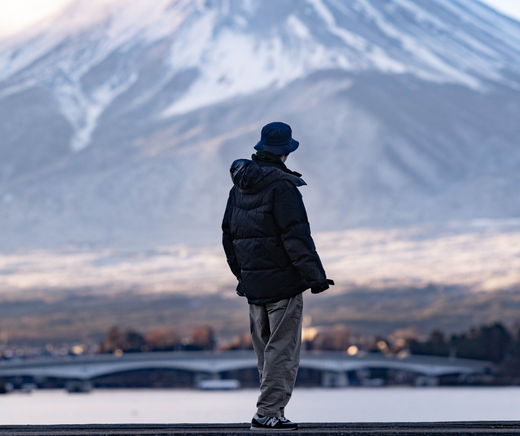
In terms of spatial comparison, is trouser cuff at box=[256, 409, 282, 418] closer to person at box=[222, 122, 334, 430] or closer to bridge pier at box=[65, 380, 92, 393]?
person at box=[222, 122, 334, 430]

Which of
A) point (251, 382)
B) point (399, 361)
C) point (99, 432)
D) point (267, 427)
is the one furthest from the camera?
point (251, 382)

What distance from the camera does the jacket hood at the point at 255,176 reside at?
33.1 ft

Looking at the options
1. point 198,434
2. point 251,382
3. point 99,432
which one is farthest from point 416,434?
point 251,382

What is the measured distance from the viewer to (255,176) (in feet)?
33.1

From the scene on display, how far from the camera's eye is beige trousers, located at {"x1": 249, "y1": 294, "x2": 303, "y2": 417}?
990cm

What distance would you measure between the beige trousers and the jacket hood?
3.59ft

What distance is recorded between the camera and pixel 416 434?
820 centimetres

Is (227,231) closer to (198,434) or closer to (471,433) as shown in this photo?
(198,434)

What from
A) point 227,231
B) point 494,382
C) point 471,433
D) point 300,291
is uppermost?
point 494,382

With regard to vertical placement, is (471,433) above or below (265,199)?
below

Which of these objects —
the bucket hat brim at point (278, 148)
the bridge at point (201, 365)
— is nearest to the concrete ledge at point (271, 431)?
the bucket hat brim at point (278, 148)

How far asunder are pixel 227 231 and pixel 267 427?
206cm

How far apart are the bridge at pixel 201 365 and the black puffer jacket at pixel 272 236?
391ft

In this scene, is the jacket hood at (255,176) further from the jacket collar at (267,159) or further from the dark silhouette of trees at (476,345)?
the dark silhouette of trees at (476,345)
